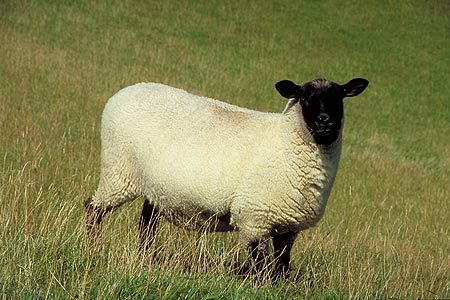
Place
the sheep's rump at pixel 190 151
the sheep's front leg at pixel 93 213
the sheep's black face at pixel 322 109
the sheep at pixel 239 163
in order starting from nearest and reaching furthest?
the sheep's black face at pixel 322 109 → the sheep at pixel 239 163 → the sheep's rump at pixel 190 151 → the sheep's front leg at pixel 93 213

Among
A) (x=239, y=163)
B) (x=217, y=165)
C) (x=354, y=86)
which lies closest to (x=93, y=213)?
(x=217, y=165)

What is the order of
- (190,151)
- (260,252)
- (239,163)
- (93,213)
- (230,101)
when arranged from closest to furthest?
(260,252) → (239,163) → (190,151) → (93,213) → (230,101)

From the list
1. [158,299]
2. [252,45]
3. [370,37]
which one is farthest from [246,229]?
[370,37]

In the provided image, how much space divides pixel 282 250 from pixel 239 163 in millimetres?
741

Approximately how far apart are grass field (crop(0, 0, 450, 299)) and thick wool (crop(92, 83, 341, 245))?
0.27 meters

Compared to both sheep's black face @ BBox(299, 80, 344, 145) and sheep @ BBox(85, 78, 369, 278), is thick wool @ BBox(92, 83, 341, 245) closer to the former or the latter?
sheep @ BBox(85, 78, 369, 278)

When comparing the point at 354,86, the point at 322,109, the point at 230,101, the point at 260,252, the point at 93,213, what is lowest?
the point at 230,101

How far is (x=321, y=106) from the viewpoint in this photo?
4.96m

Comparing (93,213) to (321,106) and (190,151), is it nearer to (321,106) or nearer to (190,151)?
(190,151)

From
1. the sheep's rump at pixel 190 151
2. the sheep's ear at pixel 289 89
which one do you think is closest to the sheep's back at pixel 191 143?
the sheep's rump at pixel 190 151

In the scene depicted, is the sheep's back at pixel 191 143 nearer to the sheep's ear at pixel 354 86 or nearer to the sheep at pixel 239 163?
the sheep at pixel 239 163

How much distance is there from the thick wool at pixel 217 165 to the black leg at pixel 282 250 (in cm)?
9

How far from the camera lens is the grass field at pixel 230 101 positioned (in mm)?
4473

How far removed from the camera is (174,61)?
23453 mm
